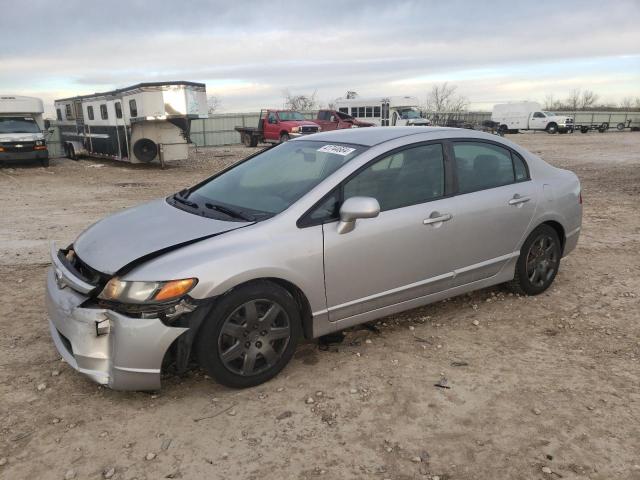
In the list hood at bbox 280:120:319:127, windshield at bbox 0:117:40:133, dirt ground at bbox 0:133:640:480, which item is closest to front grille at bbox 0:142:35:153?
windshield at bbox 0:117:40:133

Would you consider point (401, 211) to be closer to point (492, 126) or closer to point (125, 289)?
point (125, 289)

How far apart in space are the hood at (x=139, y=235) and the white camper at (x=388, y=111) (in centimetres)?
2896

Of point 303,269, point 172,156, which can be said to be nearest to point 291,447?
point 303,269

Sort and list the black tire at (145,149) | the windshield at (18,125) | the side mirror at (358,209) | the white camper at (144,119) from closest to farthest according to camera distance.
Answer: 1. the side mirror at (358,209)
2. the white camper at (144,119)
3. the black tire at (145,149)
4. the windshield at (18,125)

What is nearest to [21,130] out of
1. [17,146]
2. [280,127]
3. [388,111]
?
[17,146]

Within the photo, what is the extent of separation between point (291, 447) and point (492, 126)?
3771 centimetres

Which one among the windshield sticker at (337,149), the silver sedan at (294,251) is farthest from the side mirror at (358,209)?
the windshield sticker at (337,149)

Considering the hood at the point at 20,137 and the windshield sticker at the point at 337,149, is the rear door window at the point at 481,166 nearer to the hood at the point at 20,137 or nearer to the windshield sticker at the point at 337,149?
the windshield sticker at the point at 337,149

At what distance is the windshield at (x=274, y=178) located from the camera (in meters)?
3.54

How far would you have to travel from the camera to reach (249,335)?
3.15m

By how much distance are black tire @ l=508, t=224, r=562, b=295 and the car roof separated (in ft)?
4.21

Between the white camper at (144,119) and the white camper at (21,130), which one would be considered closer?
the white camper at (144,119)

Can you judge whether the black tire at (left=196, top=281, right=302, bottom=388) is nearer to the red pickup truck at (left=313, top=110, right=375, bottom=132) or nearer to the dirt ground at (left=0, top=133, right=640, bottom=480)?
the dirt ground at (left=0, top=133, right=640, bottom=480)

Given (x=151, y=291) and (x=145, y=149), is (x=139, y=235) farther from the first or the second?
(x=145, y=149)
